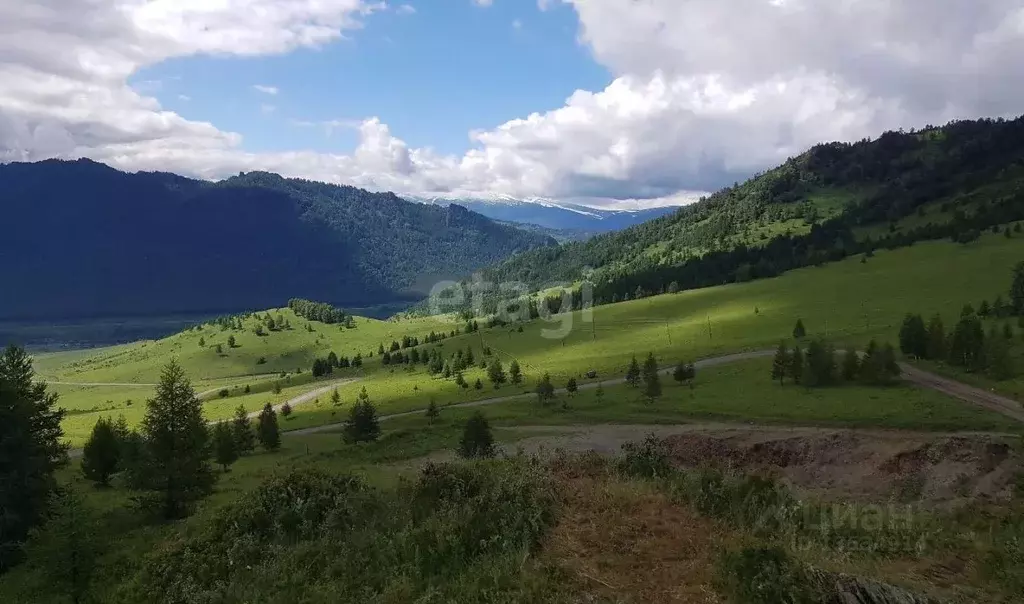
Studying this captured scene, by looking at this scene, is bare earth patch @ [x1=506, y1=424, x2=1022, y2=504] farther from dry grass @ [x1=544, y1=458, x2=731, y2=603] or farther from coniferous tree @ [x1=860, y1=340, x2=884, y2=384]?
coniferous tree @ [x1=860, y1=340, x2=884, y2=384]

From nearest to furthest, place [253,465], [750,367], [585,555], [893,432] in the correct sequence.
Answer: [585,555], [893,432], [253,465], [750,367]

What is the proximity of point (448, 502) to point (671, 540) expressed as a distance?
622 centimetres

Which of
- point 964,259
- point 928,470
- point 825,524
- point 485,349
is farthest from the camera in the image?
point 485,349

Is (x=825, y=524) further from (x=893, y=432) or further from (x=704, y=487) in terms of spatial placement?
(x=893, y=432)

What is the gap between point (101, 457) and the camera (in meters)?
49.7

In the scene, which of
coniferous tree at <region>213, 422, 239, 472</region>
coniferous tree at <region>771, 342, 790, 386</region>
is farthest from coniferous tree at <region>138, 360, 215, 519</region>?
coniferous tree at <region>771, 342, 790, 386</region>

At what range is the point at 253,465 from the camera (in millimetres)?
57812

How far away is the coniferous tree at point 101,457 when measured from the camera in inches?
1960

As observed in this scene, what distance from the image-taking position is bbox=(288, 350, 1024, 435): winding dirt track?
175 ft

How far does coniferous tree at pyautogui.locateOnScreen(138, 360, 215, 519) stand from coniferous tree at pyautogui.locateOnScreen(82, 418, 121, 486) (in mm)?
20258

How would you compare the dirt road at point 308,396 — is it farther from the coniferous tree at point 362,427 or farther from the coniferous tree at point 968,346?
the coniferous tree at point 968,346

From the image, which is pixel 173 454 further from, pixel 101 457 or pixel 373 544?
pixel 373 544

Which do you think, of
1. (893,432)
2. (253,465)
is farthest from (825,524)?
(253,465)

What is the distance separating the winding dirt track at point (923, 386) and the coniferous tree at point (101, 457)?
109ft
